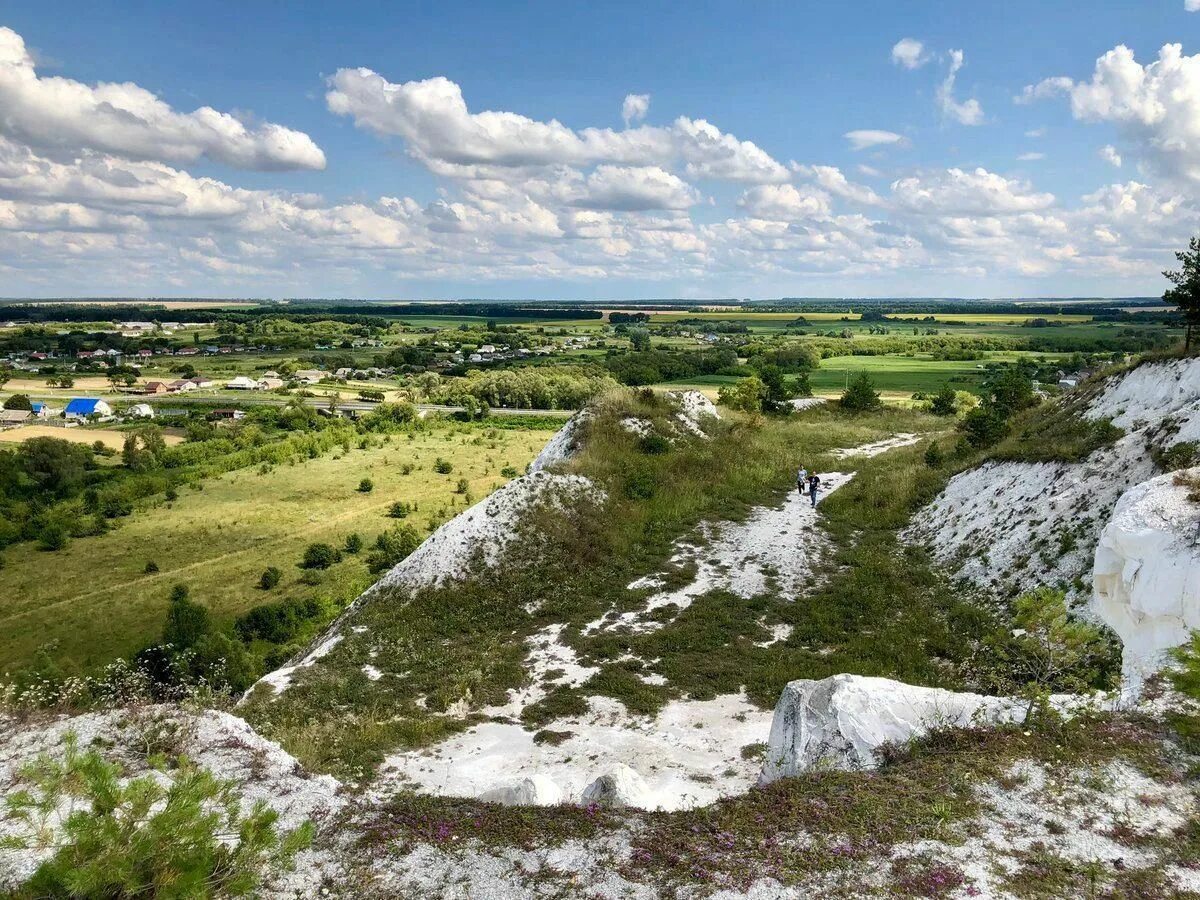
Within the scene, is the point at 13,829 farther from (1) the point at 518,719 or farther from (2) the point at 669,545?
(2) the point at 669,545

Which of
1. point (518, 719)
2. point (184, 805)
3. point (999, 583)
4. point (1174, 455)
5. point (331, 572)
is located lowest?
point (331, 572)

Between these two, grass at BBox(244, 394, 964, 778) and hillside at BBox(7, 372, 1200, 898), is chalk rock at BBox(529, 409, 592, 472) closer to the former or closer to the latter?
grass at BBox(244, 394, 964, 778)

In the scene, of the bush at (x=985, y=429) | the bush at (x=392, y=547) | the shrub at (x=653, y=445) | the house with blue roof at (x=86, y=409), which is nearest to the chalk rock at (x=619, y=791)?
the shrub at (x=653, y=445)

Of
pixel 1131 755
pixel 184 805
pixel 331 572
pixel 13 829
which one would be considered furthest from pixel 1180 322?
pixel 331 572

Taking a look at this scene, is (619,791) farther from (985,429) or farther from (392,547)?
(392,547)

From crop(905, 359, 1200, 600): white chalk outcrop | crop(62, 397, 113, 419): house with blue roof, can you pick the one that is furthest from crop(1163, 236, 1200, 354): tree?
crop(62, 397, 113, 419): house with blue roof

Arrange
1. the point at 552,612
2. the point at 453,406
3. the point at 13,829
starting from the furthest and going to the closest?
the point at 453,406, the point at 552,612, the point at 13,829
